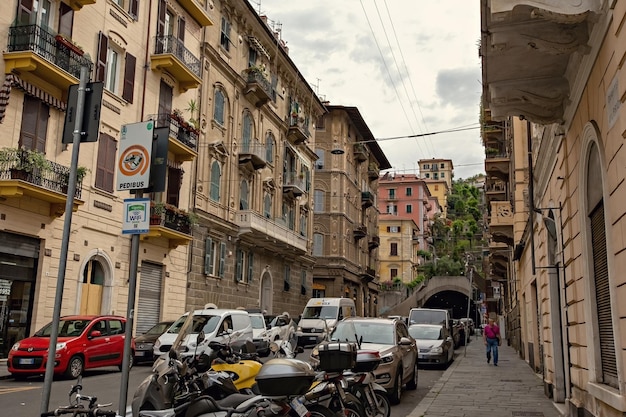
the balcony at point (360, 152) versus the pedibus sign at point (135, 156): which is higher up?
the balcony at point (360, 152)

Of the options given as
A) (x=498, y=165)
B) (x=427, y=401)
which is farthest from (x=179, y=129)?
(x=427, y=401)

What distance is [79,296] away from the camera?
68.6ft

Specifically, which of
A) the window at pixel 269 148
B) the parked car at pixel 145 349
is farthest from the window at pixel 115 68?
the window at pixel 269 148

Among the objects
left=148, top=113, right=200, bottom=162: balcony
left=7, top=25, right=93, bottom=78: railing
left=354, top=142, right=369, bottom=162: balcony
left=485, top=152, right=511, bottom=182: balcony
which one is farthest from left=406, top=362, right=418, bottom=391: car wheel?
left=354, top=142, right=369, bottom=162: balcony

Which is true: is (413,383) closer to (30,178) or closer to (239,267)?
(30,178)

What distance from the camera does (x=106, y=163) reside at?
22703 mm

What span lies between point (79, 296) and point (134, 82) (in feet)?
→ 28.3

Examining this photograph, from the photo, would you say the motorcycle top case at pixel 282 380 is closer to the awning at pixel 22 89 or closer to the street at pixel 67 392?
the street at pixel 67 392

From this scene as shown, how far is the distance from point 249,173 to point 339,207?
59.2 ft

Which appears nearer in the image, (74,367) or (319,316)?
(74,367)

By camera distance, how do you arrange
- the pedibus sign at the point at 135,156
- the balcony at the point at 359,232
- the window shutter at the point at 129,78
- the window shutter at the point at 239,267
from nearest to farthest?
the pedibus sign at the point at 135,156 < the window shutter at the point at 129,78 < the window shutter at the point at 239,267 < the balcony at the point at 359,232

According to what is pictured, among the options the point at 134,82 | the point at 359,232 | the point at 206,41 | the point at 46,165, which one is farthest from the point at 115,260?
the point at 359,232

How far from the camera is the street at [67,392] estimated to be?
1112cm

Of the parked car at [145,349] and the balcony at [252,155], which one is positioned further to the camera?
the balcony at [252,155]
